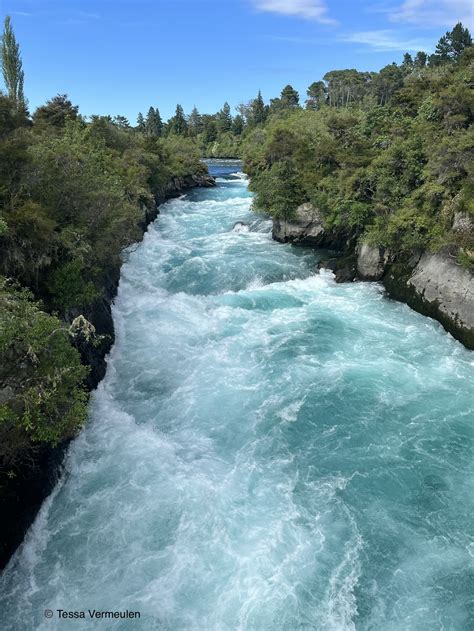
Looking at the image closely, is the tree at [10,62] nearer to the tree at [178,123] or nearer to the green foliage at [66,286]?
the green foliage at [66,286]

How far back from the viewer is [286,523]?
11.6 meters

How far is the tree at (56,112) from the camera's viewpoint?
4203 cm

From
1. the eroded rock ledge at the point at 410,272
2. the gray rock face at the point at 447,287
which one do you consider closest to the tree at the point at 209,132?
the eroded rock ledge at the point at 410,272

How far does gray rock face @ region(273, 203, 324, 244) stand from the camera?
33.0 meters

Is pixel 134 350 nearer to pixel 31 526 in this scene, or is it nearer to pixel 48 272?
pixel 48 272

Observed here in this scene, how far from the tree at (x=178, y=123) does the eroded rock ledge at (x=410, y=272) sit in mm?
100640

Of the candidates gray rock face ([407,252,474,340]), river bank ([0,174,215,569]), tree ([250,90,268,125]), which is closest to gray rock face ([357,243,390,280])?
gray rock face ([407,252,474,340])

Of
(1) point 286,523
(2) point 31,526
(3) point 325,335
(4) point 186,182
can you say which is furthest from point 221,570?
(4) point 186,182

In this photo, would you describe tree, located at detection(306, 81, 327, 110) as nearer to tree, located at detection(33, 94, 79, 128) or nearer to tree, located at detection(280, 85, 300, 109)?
tree, located at detection(280, 85, 300, 109)

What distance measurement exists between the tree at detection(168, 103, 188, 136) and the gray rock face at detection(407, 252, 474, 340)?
11149 cm

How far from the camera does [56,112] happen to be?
4275cm

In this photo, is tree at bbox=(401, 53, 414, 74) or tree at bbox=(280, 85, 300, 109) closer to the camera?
tree at bbox=(401, 53, 414, 74)

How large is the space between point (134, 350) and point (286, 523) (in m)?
10.9

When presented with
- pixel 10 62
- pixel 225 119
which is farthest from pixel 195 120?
pixel 10 62
